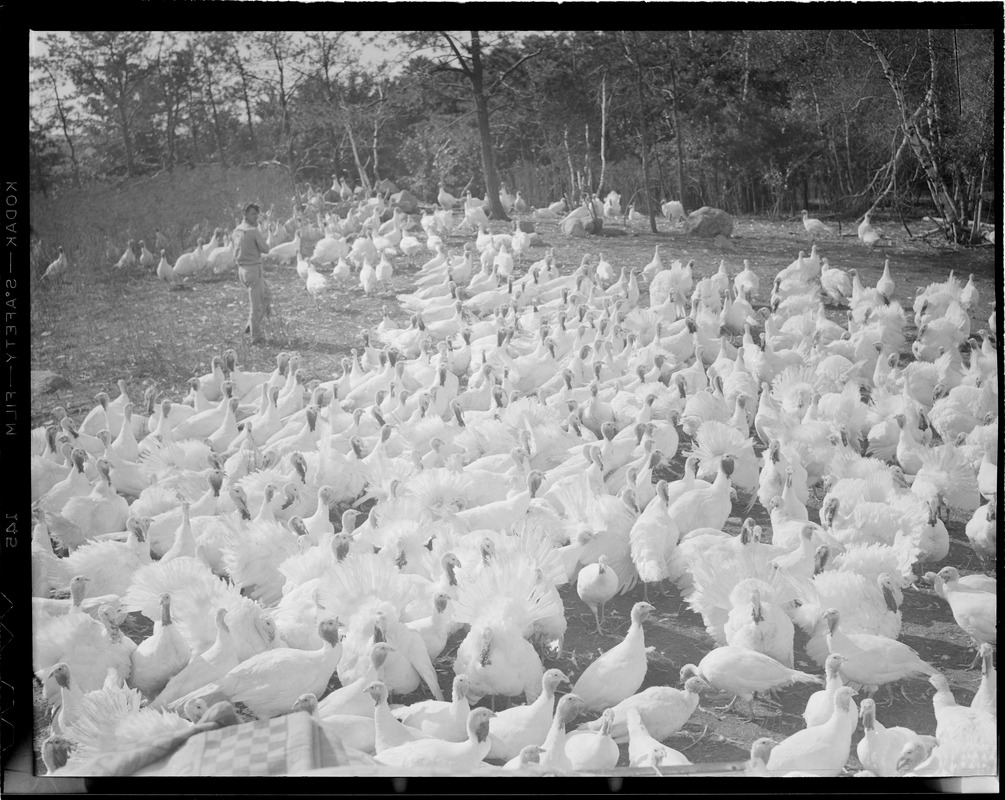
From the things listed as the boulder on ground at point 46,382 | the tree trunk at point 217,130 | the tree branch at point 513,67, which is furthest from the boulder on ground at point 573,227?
the boulder on ground at point 46,382

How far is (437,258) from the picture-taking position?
3.57m

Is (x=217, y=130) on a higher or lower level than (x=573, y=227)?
higher

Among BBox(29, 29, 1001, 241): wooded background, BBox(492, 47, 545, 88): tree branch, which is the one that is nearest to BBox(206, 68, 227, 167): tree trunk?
BBox(29, 29, 1001, 241): wooded background

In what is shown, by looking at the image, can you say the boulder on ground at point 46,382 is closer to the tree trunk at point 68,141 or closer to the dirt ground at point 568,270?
the dirt ground at point 568,270

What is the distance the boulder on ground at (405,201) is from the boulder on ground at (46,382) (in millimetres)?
1296

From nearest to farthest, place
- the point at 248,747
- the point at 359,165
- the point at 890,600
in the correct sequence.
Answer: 1. the point at 248,747
2. the point at 890,600
3. the point at 359,165

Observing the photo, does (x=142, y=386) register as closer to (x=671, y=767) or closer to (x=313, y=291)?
(x=313, y=291)

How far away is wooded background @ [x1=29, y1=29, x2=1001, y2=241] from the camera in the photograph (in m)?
3.11

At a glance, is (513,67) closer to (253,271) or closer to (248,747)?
(253,271)

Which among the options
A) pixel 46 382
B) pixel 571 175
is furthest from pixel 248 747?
pixel 571 175

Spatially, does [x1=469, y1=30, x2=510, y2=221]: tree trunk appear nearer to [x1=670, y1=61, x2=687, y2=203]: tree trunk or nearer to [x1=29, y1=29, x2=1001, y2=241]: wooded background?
[x1=29, y1=29, x2=1001, y2=241]: wooded background

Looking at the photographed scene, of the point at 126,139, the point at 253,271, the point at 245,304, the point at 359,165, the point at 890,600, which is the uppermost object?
the point at 126,139

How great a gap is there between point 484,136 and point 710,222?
2.82 feet

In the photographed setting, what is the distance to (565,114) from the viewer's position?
11.2 feet
